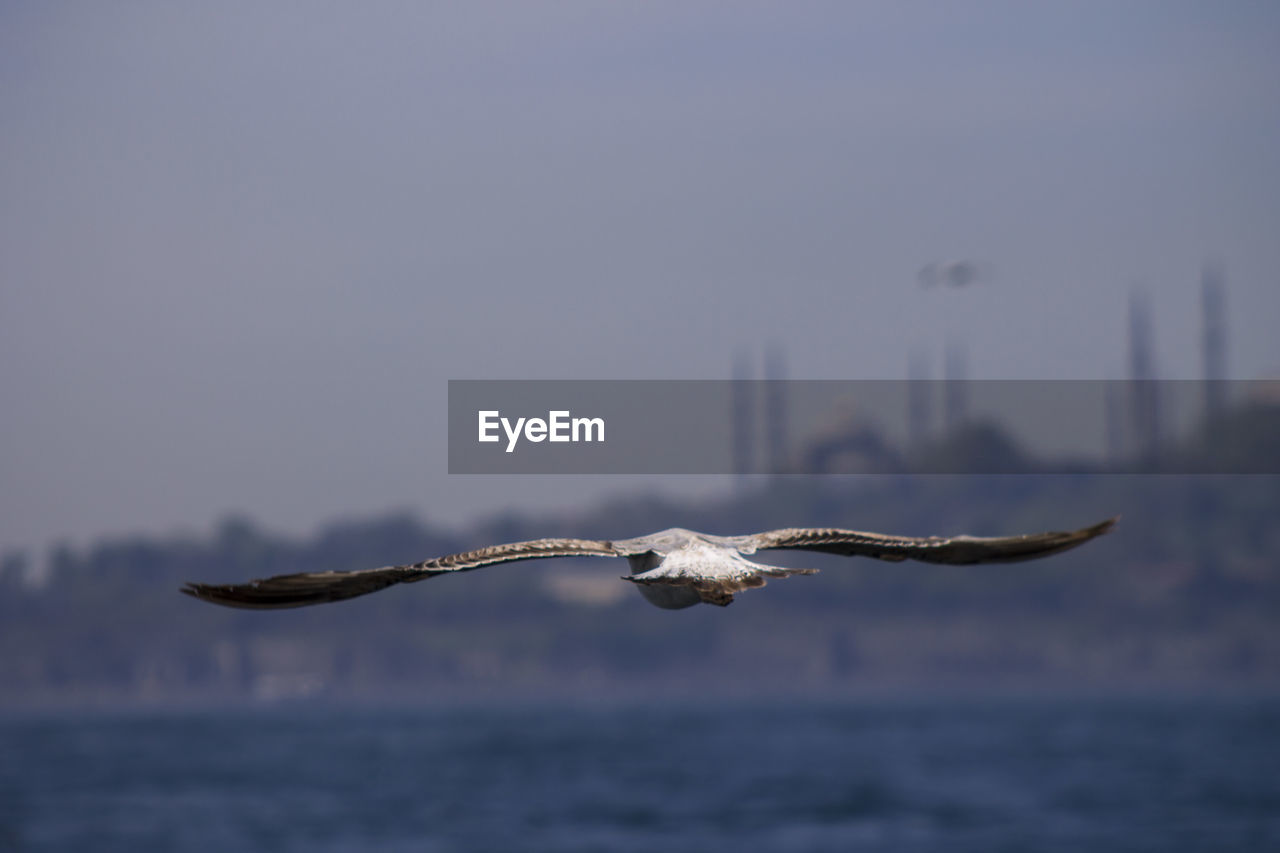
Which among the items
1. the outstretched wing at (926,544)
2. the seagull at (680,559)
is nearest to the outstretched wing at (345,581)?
the seagull at (680,559)

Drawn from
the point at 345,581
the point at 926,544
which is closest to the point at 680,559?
the point at 926,544

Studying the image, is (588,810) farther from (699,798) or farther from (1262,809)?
(1262,809)

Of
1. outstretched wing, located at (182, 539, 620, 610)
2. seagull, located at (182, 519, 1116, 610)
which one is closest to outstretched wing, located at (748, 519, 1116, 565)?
seagull, located at (182, 519, 1116, 610)

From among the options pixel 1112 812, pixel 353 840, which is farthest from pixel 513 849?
pixel 1112 812

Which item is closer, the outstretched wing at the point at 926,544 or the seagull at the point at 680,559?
the seagull at the point at 680,559

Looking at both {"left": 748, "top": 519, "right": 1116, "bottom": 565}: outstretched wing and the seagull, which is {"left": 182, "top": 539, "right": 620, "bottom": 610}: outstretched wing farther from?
{"left": 748, "top": 519, "right": 1116, "bottom": 565}: outstretched wing

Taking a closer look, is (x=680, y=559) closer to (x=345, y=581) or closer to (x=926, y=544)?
(x=926, y=544)

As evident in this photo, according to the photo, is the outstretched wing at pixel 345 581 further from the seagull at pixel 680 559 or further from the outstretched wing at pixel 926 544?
the outstretched wing at pixel 926 544
